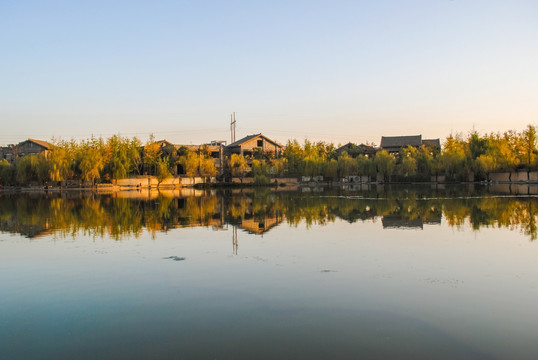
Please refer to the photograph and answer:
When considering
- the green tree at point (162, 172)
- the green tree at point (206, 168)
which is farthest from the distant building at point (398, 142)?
the green tree at point (162, 172)

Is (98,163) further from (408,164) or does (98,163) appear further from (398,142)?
(398,142)

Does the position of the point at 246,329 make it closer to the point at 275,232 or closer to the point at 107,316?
the point at 107,316

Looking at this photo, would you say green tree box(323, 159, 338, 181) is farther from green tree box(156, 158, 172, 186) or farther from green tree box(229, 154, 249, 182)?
green tree box(156, 158, 172, 186)

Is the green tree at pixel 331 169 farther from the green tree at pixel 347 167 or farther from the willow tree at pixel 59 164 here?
the willow tree at pixel 59 164

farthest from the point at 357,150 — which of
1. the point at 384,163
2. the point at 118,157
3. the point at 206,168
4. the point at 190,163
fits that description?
the point at 118,157

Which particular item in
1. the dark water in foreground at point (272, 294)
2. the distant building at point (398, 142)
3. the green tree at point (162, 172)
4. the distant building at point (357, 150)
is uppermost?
the distant building at point (398, 142)

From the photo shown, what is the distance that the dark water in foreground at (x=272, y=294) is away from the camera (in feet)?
15.6

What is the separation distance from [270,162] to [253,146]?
20.8 ft

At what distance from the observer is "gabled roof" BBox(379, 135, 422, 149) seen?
77312 millimetres

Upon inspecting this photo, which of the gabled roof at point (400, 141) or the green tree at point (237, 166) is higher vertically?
the gabled roof at point (400, 141)

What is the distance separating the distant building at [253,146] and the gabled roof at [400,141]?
18.5m

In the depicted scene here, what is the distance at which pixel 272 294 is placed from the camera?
21.6 ft

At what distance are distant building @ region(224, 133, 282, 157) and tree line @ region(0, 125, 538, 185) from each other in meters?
1.68

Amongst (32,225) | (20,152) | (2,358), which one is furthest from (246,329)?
(20,152)
